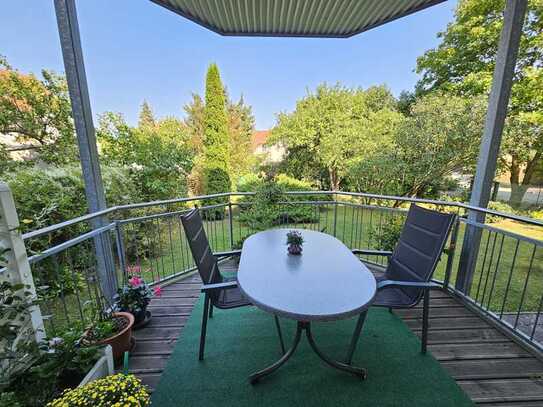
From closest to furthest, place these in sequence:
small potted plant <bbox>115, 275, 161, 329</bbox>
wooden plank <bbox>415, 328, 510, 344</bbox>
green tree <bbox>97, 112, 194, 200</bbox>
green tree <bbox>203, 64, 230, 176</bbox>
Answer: wooden plank <bbox>415, 328, 510, 344</bbox> → small potted plant <bbox>115, 275, 161, 329</bbox> → green tree <bbox>97, 112, 194, 200</bbox> → green tree <bbox>203, 64, 230, 176</bbox>

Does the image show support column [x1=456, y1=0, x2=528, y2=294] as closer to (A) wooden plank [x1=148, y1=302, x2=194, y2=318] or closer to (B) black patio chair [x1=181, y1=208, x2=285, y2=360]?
(B) black patio chair [x1=181, y1=208, x2=285, y2=360]

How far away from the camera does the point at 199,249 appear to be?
187cm

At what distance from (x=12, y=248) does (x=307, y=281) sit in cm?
169

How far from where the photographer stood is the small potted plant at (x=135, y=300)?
2.19 m

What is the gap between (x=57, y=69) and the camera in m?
4.85

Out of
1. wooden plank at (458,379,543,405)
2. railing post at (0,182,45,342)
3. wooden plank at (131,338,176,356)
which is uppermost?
railing post at (0,182,45,342)

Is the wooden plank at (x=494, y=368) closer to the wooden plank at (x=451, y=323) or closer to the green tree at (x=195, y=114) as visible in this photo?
the wooden plank at (x=451, y=323)

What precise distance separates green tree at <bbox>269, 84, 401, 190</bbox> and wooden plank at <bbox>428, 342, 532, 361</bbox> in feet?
22.6

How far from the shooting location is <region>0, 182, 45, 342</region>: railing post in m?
1.31

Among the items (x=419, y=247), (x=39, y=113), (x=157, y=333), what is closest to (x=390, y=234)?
(x=419, y=247)

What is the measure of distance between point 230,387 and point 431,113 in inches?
320

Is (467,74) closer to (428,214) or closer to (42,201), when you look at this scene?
(428,214)

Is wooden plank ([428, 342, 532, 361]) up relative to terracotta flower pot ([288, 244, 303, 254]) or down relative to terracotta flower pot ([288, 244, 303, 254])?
down

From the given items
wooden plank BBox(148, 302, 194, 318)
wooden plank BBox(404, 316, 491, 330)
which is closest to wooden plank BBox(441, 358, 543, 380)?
wooden plank BBox(404, 316, 491, 330)
